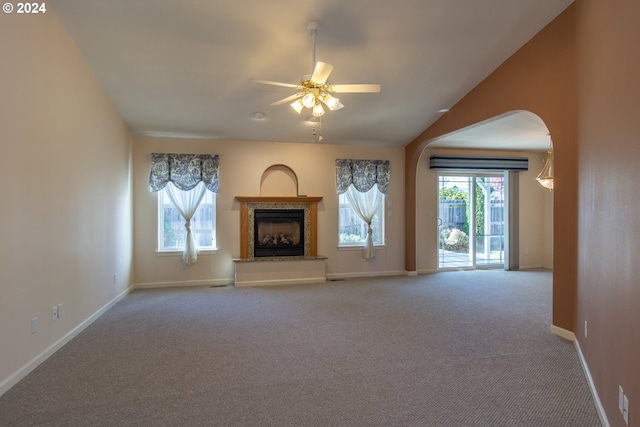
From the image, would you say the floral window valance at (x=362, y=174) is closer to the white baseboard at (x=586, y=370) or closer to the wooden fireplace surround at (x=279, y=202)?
the wooden fireplace surround at (x=279, y=202)

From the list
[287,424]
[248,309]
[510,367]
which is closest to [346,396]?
[287,424]

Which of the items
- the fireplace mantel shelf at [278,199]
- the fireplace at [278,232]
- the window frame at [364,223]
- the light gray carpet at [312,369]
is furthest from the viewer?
the window frame at [364,223]

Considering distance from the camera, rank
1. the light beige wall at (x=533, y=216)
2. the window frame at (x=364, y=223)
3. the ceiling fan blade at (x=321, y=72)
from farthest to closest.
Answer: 1. the light beige wall at (x=533, y=216)
2. the window frame at (x=364, y=223)
3. the ceiling fan blade at (x=321, y=72)

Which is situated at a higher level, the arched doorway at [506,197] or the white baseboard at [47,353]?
the arched doorway at [506,197]

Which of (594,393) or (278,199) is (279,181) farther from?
(594,393)

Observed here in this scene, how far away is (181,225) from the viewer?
6172mm

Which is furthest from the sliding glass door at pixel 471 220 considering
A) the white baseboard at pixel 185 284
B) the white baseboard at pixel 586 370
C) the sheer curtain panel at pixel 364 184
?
the white baseboard at pixel 185 284

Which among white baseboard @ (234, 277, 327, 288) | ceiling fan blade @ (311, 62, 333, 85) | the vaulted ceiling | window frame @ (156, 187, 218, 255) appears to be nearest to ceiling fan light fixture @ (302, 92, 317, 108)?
ceiling fan blade @ (311, 62, 333, 85)

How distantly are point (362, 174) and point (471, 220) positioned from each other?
283 centimetres


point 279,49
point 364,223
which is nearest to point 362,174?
point 364,223

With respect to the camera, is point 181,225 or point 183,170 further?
point 181,225

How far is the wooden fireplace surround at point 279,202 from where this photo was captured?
247 inches

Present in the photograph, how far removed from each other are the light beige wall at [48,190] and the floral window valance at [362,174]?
3.79 metres

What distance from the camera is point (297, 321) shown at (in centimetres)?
414
